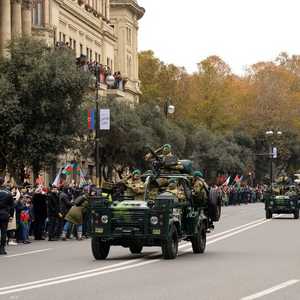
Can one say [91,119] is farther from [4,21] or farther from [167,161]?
[167,161]

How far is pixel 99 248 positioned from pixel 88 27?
58477 millimetres

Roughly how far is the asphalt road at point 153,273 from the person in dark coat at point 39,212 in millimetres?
2784

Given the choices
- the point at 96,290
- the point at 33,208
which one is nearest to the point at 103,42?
the point at 33,208

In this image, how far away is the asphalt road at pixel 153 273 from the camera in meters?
14.3

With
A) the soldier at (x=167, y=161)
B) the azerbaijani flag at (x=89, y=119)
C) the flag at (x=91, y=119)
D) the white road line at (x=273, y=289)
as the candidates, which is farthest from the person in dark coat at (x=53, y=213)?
the flag at (x=91, y=119)

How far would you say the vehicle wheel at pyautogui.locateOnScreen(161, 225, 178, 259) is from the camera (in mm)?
20688

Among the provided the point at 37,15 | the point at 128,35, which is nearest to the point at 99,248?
the point at 37,15

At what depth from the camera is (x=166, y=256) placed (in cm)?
2083

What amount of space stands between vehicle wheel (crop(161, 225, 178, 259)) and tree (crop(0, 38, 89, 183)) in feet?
64.3

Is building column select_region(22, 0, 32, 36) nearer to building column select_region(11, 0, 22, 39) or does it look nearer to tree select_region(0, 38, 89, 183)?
building column select_region(11, 0, 22, 39)

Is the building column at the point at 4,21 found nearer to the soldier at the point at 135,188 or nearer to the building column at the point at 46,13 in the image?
the building column at the point at 46,13

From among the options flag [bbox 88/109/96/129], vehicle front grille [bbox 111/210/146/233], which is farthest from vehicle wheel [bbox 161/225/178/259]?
flag [bbox 88/109/96/129]

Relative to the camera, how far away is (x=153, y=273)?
694 inches

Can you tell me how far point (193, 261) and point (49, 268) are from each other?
10.3ft
